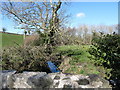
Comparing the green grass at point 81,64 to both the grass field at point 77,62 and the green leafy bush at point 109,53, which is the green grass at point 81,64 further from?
the green leafy bush at point 109,53

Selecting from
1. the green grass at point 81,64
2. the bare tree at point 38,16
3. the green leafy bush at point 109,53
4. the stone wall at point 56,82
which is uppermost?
the bare tree at point 38,16

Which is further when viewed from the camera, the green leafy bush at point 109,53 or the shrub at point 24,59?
the shrub at point 24,59

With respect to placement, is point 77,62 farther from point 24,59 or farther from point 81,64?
point 24,59

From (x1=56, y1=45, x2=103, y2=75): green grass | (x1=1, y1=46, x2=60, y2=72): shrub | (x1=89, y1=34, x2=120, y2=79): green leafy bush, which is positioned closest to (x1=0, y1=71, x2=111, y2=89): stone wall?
(x1=89, y1=34, x2=120, y2=79): green leafy bush

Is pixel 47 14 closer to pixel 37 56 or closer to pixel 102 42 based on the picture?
pixel 37 56

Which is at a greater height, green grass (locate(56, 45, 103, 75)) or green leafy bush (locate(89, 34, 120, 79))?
green leafy bush (locate(89, 34, 120, 79))

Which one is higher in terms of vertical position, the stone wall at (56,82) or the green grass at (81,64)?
the stone wall at (56,82)

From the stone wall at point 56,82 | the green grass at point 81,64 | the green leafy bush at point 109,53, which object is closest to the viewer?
the stone wall at point 56,82

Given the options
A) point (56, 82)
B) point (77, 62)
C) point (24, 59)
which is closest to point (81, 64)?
point (77, 62)

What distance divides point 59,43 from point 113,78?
11.6ft

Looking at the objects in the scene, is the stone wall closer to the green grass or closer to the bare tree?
the green grass

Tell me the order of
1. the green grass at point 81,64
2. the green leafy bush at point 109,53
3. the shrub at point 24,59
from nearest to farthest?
1. the green leafy bush at point 109,53
2. the shrub at point 24,59
3. the green grass at point 81,64

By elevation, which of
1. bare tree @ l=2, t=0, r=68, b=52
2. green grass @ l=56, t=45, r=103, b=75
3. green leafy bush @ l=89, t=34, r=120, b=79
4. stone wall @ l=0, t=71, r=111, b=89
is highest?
bare tree @ l=2, t=0, r=68, b=52

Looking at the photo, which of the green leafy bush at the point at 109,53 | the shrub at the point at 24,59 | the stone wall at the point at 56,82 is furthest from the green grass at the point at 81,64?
the stone wall at the point at 56,82
